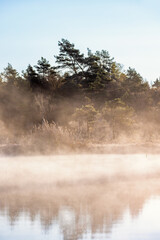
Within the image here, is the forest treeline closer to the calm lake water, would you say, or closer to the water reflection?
the calm lake water

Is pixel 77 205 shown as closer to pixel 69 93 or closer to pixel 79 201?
pixel 79 201

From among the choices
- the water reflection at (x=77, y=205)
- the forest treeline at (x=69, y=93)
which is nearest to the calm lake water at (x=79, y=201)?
the water reflection at (x=77, y=205)

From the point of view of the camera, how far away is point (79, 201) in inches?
305

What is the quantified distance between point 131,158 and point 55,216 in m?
9.85

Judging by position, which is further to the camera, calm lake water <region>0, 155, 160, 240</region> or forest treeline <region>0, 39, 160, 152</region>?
forest treeline <region>0, 39, 160, 152</region>

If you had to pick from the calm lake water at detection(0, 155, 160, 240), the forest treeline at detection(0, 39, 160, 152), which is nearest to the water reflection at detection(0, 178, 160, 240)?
the calm lake water at detection(0, 155, 160, 240)

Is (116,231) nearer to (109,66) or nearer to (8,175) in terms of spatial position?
(8,175)

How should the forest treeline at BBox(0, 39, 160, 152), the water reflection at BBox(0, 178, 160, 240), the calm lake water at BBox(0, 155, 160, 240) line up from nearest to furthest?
the calm lake water at BBox(0, 155, 160, 240) → the water reflection at BBox(0, 178, 160, 240) → the forest treeline at BBox(0, 39, 160, 152)

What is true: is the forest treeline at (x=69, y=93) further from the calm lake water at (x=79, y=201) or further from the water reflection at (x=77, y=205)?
the water reflection at (x=77, y=205)

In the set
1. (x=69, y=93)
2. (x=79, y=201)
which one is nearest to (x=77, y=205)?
(x=79, y=201)

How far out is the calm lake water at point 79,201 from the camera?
5.67 meters

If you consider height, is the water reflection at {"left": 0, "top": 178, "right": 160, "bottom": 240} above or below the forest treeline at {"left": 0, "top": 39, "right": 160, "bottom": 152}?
below

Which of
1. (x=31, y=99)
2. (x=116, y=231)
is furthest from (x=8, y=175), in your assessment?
(x=31, y=99)

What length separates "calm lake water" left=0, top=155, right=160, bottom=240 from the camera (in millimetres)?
5668
